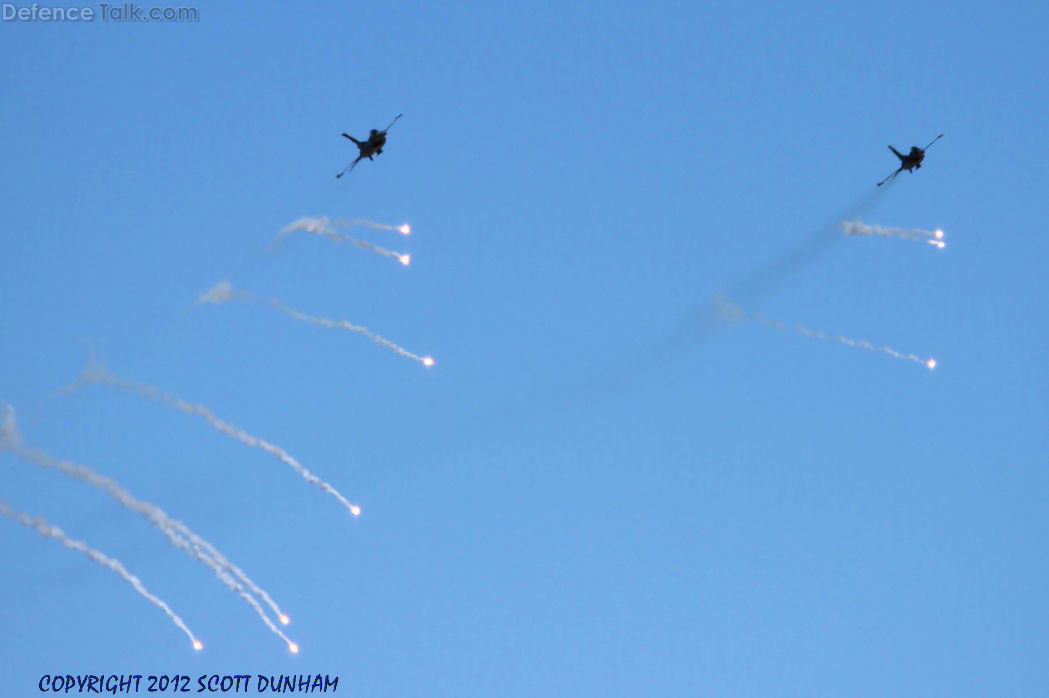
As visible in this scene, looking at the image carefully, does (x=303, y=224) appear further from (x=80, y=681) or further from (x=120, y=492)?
(x=80, y=681)

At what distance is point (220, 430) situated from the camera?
206 ft

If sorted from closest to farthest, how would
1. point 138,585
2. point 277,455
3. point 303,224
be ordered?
1. point 138,585
2. point 277,455
3. point 303,224

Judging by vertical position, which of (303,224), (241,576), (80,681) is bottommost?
(80,681)

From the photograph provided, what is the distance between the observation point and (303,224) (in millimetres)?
67562

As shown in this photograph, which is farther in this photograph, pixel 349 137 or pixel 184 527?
pixel 349 137

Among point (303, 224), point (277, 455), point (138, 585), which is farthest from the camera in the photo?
point (303, 224)

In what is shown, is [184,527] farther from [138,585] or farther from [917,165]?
[917,165]

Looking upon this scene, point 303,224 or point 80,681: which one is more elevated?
point 303,224

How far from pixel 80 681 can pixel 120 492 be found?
8.04 m

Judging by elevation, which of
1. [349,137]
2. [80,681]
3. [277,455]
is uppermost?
[349,137]

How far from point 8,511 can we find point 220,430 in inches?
375

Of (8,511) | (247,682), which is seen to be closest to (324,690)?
(247,682)

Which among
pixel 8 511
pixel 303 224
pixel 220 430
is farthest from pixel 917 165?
pixel 8 511

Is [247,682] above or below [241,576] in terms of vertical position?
below
